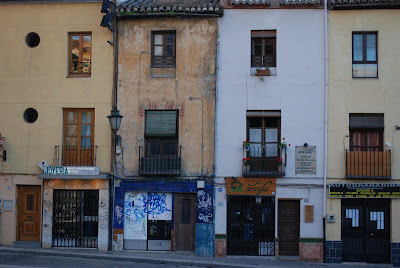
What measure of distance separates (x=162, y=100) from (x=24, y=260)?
22.5ft

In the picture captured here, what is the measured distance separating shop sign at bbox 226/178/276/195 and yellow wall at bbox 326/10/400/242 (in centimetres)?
198

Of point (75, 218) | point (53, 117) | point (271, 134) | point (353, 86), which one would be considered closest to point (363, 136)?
point (353, 86)

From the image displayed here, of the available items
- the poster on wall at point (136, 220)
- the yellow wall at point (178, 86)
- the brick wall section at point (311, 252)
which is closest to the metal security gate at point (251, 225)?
the brick wall section at point (311, 252)

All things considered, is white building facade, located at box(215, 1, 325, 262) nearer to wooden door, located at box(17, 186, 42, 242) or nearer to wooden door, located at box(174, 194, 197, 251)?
wooden door, located at box(174, 194, 197, 251)

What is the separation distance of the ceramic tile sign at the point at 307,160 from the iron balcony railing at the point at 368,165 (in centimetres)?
109

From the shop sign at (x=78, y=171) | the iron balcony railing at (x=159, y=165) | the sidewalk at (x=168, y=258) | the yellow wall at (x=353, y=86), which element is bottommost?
the sidewalk at (x=168, y=258)

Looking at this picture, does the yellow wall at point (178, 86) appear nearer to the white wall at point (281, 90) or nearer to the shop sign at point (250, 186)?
the white wall at point (281, 90)

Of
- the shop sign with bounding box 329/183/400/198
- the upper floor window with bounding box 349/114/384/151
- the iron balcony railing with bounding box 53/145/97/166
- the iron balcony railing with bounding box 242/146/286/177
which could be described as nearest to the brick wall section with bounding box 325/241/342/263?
the shop sign with bounding box 329/183/400/198

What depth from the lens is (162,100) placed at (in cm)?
1650

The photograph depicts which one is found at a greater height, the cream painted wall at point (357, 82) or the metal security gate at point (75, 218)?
the cream painted wall at point (357, 82)

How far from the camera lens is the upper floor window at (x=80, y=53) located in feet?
55.8

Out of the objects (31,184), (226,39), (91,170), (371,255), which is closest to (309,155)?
(371,255)

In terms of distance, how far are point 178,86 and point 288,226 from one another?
241 inches

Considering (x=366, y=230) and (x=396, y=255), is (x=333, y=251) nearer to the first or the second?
(x=366, y=230)
